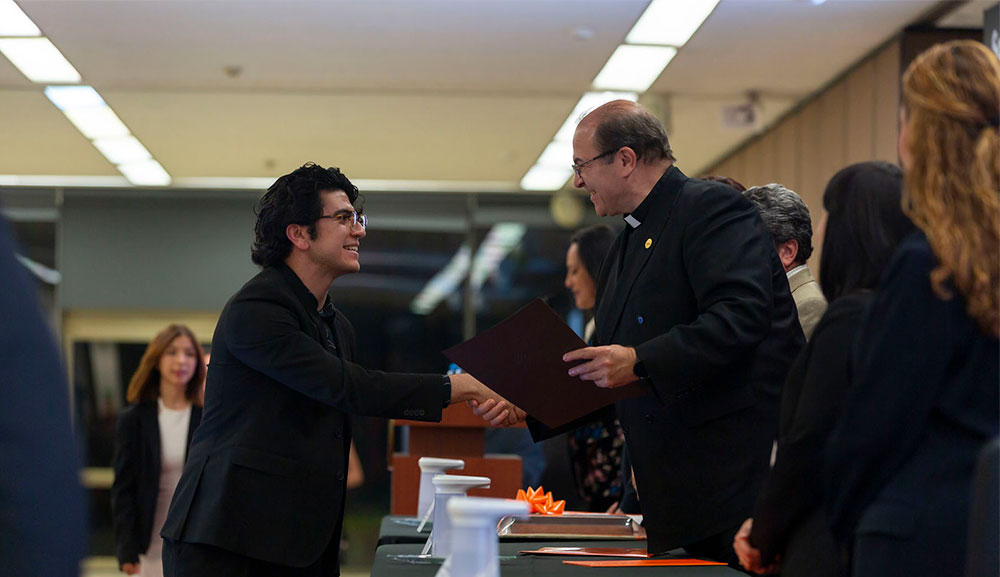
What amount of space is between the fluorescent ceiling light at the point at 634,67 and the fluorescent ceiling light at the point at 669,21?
139 mm

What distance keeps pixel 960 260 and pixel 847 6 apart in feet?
15.0

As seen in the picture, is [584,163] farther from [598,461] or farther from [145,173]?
[145,173]

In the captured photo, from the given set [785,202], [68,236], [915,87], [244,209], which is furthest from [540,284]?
[915,87]

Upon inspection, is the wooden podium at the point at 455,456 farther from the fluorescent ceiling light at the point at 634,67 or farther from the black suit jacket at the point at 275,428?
the fluorescent ceiling light at the point at 634,67

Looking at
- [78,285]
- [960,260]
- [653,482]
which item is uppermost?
[78,285]

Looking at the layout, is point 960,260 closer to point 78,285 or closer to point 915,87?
point 915,87

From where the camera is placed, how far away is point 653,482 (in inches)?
97.9

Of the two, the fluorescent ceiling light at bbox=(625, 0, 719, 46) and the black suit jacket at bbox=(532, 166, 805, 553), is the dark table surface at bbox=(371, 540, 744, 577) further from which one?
the fluorescent ceiling light at bbox=(625, 0, 719, 46)

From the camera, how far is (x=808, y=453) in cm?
187

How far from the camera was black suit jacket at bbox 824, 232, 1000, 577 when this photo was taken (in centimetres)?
158

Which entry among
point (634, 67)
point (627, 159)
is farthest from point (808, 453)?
point (634, 67)

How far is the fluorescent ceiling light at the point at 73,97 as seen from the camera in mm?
7281

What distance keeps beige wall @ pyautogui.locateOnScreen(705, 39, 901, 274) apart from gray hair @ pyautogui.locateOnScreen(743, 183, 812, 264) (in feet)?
8.02

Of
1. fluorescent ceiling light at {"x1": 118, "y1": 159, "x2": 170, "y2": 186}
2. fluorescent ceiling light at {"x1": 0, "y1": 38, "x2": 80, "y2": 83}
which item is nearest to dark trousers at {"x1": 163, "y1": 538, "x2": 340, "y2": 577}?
fluorescent ceiling light at {"x1": 0, "y1": 38, "x2": 80, "y2": 83}
